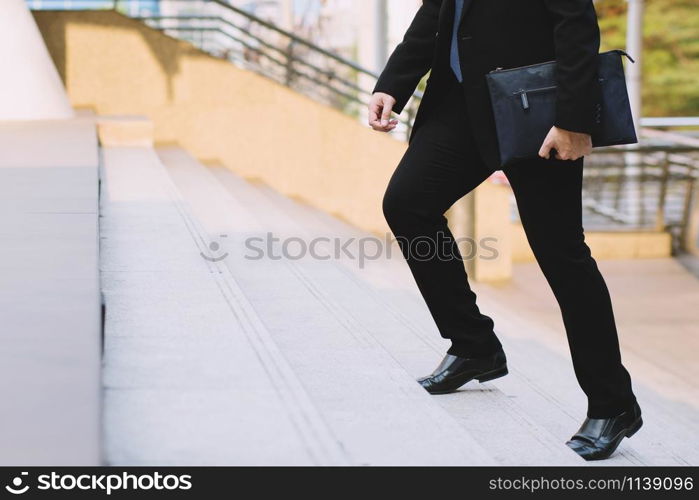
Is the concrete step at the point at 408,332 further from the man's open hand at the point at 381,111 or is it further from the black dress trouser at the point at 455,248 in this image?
the man's open hand at the point at 381,111

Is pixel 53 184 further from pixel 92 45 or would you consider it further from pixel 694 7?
pixel 694 7

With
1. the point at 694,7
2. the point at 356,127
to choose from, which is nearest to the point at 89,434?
the point at 356,127

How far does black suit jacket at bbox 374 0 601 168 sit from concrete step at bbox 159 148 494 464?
799 mm

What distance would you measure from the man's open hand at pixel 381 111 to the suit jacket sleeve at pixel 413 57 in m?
0.02

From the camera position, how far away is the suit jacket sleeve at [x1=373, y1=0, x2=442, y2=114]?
3.58m

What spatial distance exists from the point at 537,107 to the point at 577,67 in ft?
0.59

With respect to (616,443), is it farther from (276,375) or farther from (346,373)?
(276,375)

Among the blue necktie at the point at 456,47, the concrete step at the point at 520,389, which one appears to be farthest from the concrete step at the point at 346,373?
the blue necktie at the point at 456,47

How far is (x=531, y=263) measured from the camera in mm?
12234

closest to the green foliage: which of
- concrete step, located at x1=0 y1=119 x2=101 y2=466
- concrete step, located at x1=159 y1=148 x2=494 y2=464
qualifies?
concrete step, located at x1=159 y1=148 x2=494 y2=464

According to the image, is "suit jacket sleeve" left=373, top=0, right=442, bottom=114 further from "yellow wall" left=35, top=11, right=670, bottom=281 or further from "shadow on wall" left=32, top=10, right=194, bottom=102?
"shadow on wall" left=32, top=10, right=194, bottom=102

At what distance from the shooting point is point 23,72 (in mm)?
9711

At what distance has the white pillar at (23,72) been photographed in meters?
9.64

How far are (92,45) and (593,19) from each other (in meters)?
10.0
